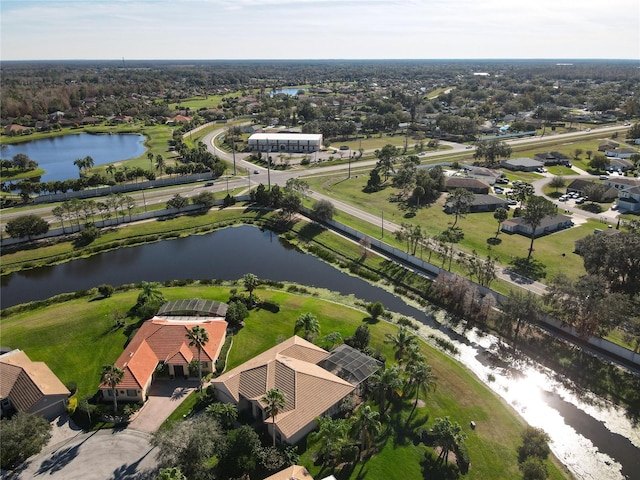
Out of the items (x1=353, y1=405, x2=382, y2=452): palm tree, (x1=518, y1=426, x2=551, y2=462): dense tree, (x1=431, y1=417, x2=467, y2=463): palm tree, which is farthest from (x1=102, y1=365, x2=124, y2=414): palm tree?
(x1=518, y1=426, x2=551, y2=462): dense tree

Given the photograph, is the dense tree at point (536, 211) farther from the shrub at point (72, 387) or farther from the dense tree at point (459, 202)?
the shrub at point (72, 387)

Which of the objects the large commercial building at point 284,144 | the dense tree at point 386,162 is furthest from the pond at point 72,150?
the dense tree at point 386,162

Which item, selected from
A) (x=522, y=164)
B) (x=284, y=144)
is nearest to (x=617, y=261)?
(x=522, y=164)

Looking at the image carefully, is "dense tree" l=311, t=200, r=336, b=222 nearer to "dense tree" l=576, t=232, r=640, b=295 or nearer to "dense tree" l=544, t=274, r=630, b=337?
"dense tree" l=544, t=274, r=630, b=337

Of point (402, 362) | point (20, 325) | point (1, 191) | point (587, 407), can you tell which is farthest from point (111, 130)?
point (587, 407)

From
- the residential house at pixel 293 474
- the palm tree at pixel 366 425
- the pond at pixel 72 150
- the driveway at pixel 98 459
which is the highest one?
the palm tree at pixel 366 425

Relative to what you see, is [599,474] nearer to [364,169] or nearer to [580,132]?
[364,169]

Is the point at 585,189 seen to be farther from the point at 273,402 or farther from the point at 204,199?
the point at 273,402
